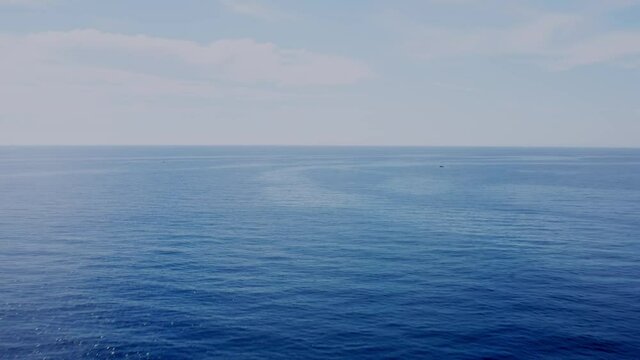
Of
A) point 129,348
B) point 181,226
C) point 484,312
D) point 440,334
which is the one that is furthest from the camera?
point 181,226

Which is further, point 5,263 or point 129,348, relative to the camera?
point 5,263

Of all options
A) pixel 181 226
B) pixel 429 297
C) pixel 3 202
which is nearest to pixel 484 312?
pixel 429 297

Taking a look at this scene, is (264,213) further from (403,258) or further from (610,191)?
(610,191)

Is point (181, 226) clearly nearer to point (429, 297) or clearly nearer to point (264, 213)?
point (264, 213)

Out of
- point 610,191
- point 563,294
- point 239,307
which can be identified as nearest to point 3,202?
point 239,307

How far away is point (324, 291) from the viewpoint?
6800cm

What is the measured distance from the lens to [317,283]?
71.0 m

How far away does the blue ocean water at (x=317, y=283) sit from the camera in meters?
53.1

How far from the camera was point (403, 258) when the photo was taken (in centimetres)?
8481

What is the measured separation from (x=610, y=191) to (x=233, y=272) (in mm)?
154955

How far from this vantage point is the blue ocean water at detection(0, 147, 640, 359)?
174 feet

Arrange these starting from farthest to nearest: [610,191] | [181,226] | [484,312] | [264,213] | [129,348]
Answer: [610,191] < [264,213] < [181,226] < [484,312] < [129,348]

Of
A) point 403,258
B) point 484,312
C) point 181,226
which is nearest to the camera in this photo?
point 484,312

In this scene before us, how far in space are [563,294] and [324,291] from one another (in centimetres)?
3232
